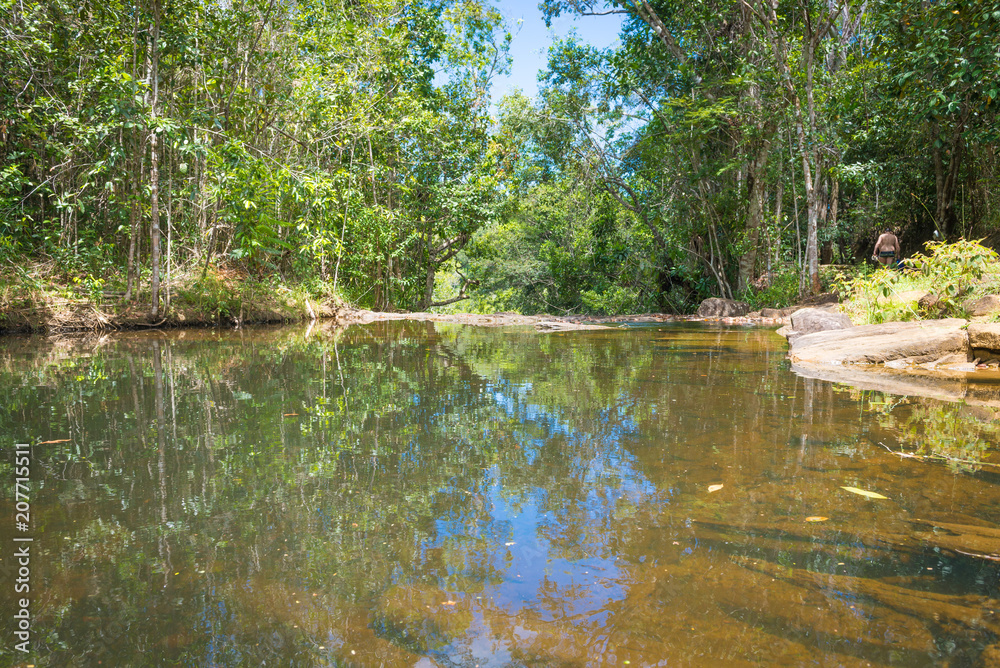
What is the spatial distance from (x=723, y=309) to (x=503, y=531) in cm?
1354

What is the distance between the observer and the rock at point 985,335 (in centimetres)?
488

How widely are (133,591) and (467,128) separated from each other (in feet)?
57.6

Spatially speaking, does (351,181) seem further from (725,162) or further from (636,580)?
(636,580)

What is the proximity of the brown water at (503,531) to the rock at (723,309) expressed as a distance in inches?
421

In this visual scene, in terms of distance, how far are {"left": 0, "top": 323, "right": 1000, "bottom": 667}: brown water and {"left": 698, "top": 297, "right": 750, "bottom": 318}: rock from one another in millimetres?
10691

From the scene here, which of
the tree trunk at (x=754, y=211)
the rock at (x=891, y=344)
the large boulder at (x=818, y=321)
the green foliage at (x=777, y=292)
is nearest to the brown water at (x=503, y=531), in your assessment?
the rock at (x=891, y=344)

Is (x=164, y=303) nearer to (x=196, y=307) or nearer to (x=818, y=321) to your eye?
(x=196, y=307)

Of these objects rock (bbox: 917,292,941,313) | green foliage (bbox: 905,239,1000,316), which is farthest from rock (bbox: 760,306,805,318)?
green foliage (bbox: 905,239,1000,316)

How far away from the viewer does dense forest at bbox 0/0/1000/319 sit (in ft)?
29.4

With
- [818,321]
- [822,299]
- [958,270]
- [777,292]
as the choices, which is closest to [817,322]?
[818,321]

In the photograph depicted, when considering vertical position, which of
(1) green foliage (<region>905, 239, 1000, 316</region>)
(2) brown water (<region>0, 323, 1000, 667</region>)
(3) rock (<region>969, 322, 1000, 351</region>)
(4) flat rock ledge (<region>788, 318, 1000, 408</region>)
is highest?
(1) green foliage (<region>905, 239, 1000, 316</region>)

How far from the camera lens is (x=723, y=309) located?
1442 centimetres

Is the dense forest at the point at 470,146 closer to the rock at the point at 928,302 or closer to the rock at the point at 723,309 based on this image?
the rock at the point at 723,309

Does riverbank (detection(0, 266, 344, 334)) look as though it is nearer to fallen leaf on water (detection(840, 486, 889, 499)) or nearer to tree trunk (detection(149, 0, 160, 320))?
tree trunk (detection(149, 0, 160, 320))
